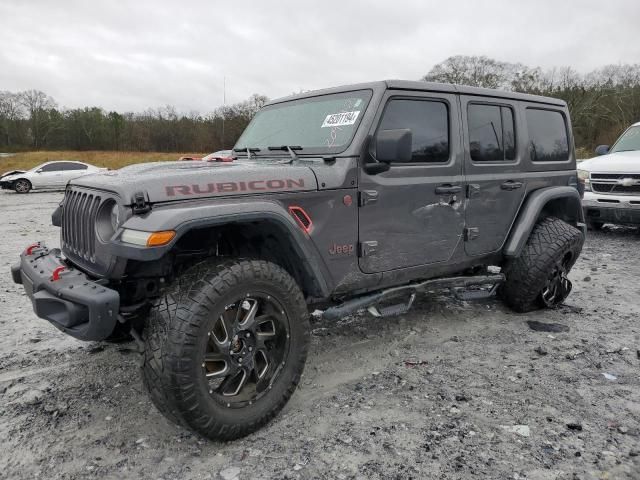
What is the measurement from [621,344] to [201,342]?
333 centimetres

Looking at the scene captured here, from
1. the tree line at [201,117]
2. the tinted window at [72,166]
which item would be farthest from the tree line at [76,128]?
the tinted window at [72,166]

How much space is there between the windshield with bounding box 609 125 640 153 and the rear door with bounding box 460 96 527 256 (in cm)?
599

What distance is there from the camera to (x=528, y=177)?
429cm

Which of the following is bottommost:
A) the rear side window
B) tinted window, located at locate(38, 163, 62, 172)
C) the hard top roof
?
tinted window, located at locate(38, 163, 62, 172)

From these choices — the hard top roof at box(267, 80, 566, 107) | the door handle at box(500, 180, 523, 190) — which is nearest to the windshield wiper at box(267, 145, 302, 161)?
the hard top roof at box(267, 80, 566, 107)

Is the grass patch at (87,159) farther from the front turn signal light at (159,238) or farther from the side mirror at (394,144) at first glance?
the front turn signal light at (159,238)

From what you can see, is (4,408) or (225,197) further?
(4,408)

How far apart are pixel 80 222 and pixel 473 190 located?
2.82 metres

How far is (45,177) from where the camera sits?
19.4m

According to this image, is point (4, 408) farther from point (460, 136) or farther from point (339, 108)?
point (460, 136)

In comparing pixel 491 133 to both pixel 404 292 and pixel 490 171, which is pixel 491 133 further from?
pixel 404 292

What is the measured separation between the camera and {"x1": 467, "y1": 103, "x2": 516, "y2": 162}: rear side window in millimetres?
3889

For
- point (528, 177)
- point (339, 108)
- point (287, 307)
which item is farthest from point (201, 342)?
point (528, 177)

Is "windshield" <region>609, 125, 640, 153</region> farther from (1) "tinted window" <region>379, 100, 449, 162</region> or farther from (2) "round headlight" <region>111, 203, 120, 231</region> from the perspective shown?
→ (2) "round headlight" <region>111, 203, 120, 231</region>
